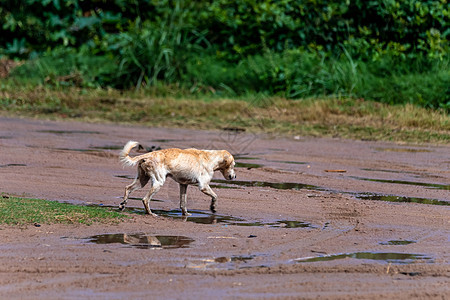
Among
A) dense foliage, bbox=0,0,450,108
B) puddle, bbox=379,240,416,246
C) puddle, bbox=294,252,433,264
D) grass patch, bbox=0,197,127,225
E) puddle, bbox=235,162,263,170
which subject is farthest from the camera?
dense foliage, bbox=0,0,450,108

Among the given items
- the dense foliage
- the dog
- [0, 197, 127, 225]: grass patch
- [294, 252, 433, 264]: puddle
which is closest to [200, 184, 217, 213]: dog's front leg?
the dog

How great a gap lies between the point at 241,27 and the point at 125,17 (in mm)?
3628

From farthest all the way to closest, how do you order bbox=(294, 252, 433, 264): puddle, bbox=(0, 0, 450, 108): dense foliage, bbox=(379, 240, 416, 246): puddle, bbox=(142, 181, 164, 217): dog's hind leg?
bbox=(0, 0, 450, 108): dense foliage → bbox=(142, 181, 164, 217): dog's hind leg → bbox=(379, 240, 416, 246): puddle → bbox=(294, 252, 433, 264): puddle

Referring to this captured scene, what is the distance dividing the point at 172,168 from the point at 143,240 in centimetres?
144

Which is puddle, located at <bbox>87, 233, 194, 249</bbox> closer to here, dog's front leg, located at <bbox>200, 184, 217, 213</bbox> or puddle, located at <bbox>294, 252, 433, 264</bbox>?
puddle, located at <bbox>294, 252, 433, 264</bbox>

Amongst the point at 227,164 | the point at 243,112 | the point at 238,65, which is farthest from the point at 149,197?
the point at 238,65

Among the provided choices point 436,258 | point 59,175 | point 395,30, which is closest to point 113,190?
point 59,175

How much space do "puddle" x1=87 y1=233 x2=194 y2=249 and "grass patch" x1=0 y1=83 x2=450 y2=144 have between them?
8.08 meters

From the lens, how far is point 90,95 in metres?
18.4

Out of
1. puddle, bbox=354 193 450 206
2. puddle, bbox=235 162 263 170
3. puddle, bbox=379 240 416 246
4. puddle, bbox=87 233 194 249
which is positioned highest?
puddle, bbox=379 240 416 246

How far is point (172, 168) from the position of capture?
7887mm

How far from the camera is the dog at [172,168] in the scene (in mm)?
7777

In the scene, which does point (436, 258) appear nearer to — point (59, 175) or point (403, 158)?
point (59, 175)

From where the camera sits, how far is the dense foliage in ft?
56.9
